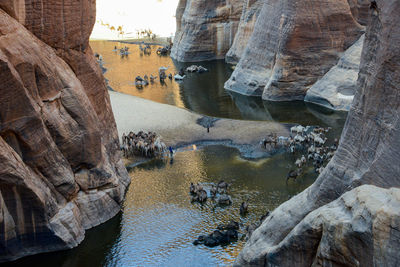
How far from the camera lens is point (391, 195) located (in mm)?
13438

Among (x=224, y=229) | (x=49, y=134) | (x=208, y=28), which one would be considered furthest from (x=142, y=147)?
(x=208, y=28)

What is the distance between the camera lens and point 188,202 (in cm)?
2650

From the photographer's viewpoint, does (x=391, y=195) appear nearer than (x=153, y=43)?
Yes

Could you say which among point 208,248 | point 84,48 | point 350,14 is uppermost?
point 350,14

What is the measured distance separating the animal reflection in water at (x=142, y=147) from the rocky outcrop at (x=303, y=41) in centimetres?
1583

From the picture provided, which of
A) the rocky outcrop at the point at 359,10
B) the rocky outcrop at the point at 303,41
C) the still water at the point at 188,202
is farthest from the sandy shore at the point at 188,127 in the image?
the rocky outcrop at the point at 359,10

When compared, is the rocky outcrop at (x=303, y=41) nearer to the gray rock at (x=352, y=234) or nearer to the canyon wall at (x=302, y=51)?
the canyon wall at (x=302, y=51)

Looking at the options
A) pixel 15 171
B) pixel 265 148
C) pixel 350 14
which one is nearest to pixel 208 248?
pixel 15 171

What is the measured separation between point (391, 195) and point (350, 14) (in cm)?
3493

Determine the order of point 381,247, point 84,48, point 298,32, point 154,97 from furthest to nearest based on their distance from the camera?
point 154,97 → point 298,32 → point 84,48 → point 381,247

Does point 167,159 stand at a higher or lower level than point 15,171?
lower

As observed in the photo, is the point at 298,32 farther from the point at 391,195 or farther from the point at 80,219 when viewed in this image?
the point at 391,195

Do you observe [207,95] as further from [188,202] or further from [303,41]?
[188,202]

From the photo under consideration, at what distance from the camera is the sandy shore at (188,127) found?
35469 millimetres
